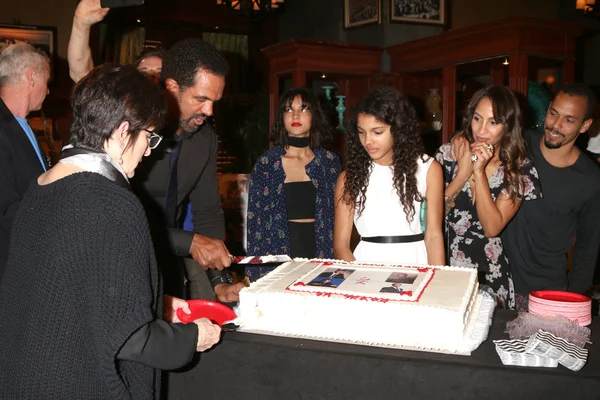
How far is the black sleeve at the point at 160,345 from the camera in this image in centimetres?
118

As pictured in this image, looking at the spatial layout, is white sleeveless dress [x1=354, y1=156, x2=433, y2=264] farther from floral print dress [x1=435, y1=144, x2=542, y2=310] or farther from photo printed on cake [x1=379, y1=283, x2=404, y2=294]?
photo printed on cake [x1=379, y1=283, x2=404, y2=294]

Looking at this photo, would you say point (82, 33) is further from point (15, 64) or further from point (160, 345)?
point (160, 345)

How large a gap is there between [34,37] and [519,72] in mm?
6389

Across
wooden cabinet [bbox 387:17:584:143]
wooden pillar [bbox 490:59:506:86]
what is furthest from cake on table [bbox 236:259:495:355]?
wooden pillar [bbox 490:59:506:86]

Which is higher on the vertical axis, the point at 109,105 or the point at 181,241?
the point at 109,105

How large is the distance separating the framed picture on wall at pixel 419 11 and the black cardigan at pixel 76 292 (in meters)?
5.44

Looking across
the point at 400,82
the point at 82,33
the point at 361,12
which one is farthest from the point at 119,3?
the point at 361,12

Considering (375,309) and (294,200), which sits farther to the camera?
(294,200)

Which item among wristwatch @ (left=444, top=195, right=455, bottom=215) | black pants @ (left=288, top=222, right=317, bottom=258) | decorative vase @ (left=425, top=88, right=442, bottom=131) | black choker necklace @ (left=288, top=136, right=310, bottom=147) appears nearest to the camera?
wristwatch @ (left=444, top=195, right=455, bottom=215)

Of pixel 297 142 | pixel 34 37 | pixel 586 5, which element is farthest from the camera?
pixel 34 37

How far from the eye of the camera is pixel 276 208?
10.7 feet

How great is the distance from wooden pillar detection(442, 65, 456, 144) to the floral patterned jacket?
2222 mm

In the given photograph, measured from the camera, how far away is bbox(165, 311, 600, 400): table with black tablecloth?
135 centimetres

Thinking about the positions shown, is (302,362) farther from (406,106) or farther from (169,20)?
(169,20)
